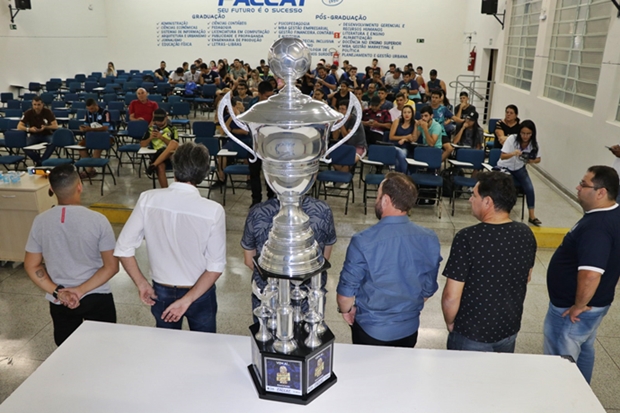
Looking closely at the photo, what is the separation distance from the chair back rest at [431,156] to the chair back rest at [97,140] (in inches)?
183

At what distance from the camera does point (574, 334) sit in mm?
2814

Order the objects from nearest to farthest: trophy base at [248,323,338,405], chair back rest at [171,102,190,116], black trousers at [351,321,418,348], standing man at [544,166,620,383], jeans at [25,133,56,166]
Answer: trophy base at [248,323,338,405] < black trousers at [351,321,418,348] < standing man at [544,166,620,383] < jeans at [25,133,56,166] < chair back rest at [171,102,190,116]

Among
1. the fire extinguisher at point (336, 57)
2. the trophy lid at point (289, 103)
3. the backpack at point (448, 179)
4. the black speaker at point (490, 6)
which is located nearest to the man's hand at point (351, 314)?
the trophy lid at point (289, 103)

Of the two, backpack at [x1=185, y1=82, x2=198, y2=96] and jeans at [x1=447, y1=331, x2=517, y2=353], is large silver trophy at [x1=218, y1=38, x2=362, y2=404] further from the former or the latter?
backpack at [x1=185, y1=82, x2=198, y2=96]

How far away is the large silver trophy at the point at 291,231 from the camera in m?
1.62

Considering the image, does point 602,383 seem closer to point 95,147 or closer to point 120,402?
point 120,402

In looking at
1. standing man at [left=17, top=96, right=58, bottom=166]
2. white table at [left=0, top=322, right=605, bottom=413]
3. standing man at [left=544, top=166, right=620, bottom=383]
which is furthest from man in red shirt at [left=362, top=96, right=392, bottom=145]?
white table at [left=0, top=322, right=605, bottom=413]

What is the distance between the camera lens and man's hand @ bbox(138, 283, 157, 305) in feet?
8.75

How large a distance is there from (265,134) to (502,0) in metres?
12.7

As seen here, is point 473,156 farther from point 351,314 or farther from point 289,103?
point 289,103

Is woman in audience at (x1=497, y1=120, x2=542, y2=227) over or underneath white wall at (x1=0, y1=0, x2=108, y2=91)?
underneath

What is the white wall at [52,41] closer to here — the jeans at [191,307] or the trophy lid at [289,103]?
the jeans at [191,307]

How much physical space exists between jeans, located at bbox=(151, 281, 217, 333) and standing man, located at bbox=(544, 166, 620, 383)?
6.36 feet

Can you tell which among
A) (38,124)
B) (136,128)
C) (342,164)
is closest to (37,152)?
(38,124)
